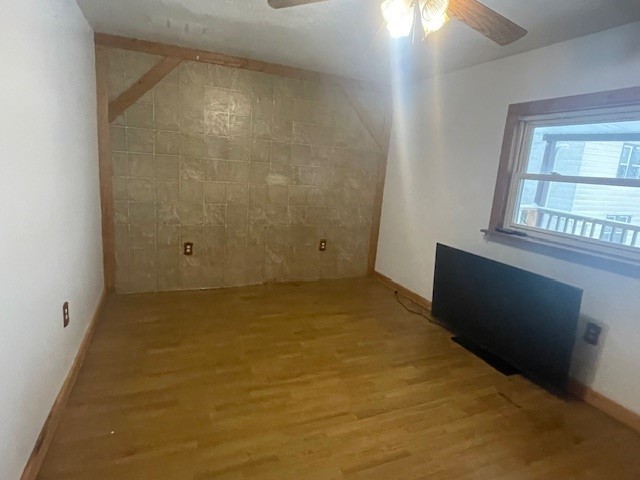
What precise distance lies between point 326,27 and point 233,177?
1635 millimetres

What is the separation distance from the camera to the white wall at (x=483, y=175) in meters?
2.14

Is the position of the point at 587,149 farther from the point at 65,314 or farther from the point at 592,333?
the point at 65,314

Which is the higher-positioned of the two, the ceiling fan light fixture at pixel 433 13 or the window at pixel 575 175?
the ceiling fan light fixture at pixel 433 13

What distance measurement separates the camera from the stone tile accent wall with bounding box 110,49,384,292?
324 centimetres

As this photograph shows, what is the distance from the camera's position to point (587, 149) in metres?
2.42

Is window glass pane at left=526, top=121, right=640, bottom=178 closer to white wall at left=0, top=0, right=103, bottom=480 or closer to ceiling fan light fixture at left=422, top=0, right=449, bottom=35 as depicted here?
ceiling fan light fixture at left=422, top=0, right=449, bottom=35

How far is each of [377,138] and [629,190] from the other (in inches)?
94.4

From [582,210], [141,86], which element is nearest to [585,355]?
[582,210]

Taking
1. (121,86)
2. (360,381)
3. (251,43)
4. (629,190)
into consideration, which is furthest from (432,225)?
(121,86)

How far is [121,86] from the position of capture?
306cm

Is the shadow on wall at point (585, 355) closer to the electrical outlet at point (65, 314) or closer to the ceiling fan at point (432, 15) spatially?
the ceiling fan at point (432, 15)

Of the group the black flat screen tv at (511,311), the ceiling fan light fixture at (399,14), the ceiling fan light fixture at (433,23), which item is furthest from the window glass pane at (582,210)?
the ceiling fan light fixture at (399,14)

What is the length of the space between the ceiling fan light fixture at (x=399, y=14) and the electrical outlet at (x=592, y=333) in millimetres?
2042

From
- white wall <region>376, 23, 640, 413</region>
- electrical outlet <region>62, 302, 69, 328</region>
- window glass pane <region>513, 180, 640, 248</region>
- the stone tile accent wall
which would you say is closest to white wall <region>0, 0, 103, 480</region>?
electrical outlet <region>62, 302, 69, 328</region>
